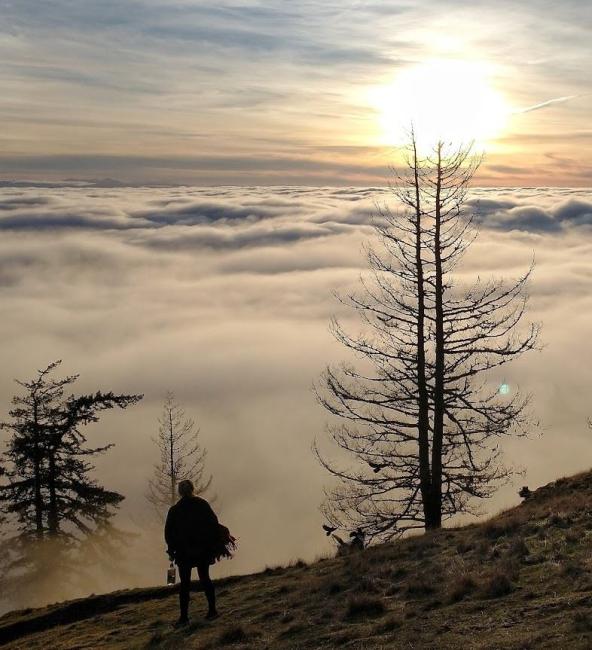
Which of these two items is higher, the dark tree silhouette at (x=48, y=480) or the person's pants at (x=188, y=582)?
the dark tree silhouette at (x=48, y=480)

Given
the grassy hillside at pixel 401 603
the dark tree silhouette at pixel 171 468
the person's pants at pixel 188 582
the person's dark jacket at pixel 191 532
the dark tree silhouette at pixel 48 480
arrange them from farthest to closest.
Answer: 1. the dark tree silhouette at pixel 171 468
2. the dark tree silhouette at pixel 48 480
3. the person's pants at pixel 188 582
4. the person's dark jacket at pixel 191 532
5. the grassy hillside at pixel 401 603

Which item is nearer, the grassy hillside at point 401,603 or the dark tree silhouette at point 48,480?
the grassy hillside at point 401,603

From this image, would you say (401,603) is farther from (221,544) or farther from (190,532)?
(190,532)

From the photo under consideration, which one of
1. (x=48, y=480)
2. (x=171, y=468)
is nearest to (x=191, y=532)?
(x=48, y=480)

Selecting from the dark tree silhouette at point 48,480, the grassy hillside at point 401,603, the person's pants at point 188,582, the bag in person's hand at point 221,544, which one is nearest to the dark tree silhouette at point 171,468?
the dark tree silhouette at point 48,480

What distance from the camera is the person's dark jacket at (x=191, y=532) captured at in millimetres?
10422

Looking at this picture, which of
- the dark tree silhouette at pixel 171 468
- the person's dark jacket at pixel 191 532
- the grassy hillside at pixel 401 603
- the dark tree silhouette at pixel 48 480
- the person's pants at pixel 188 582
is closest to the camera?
the grassy hillside at pixel 401 603

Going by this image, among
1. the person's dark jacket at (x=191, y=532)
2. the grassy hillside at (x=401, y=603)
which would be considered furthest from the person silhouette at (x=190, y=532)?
Answer: the grassy hillside at (x=401, y=603)

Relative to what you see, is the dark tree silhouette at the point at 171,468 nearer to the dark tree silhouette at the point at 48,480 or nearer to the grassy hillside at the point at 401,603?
the dark tree silhouette at the point at 48,480

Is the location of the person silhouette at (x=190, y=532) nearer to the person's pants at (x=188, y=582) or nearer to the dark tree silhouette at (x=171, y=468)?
the person's pants at (x=188, y=582)

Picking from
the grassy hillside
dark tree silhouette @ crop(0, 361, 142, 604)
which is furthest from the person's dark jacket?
dark tree silhouette @ crop(0, 361, 142, 604)

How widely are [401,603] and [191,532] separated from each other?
10.4 feet

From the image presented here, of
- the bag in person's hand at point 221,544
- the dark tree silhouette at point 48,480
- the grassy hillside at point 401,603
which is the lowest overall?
the grassy hillside at point 401,603

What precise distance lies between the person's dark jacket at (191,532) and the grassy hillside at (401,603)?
1075mm
